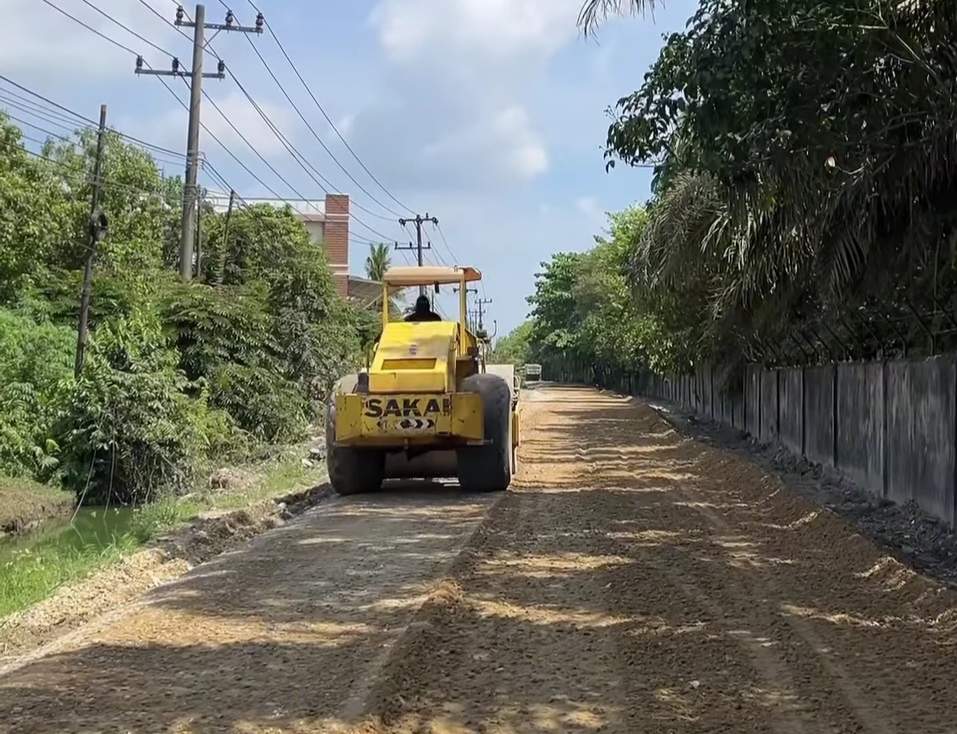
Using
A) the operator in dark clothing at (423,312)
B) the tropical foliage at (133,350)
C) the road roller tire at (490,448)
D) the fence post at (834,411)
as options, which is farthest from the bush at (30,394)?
the fence post at (834,411)

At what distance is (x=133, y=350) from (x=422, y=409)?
33.7 feet

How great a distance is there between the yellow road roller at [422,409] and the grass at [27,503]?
277 inches

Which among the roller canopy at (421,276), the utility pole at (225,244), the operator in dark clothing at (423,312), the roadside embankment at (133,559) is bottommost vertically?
the roadside embankment at (133,559)

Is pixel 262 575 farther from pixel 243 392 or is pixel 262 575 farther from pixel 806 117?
pixel 243 392

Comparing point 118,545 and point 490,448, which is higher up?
point 490,448

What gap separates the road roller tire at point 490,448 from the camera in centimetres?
1440

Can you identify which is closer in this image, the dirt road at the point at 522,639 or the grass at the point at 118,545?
the dirt road at the point at 522,639

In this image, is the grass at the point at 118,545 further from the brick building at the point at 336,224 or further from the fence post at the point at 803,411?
the brick building at the point at 336,224

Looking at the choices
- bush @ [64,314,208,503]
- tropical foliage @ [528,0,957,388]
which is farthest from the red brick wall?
tropical foliage @ [528,0,957,388]

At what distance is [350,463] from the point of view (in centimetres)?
1521

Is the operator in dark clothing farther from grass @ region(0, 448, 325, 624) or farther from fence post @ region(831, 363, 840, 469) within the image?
fence post @ region(831, 363, 840, 469)

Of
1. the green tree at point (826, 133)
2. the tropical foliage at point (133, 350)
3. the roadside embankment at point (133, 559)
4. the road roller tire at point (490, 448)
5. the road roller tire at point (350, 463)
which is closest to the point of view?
the roadside embankment at point (133, 559)

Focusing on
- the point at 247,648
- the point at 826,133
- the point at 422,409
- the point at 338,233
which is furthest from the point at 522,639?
the point at 338,233

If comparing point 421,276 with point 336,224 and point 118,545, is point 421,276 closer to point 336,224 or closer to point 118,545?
point 118,545
